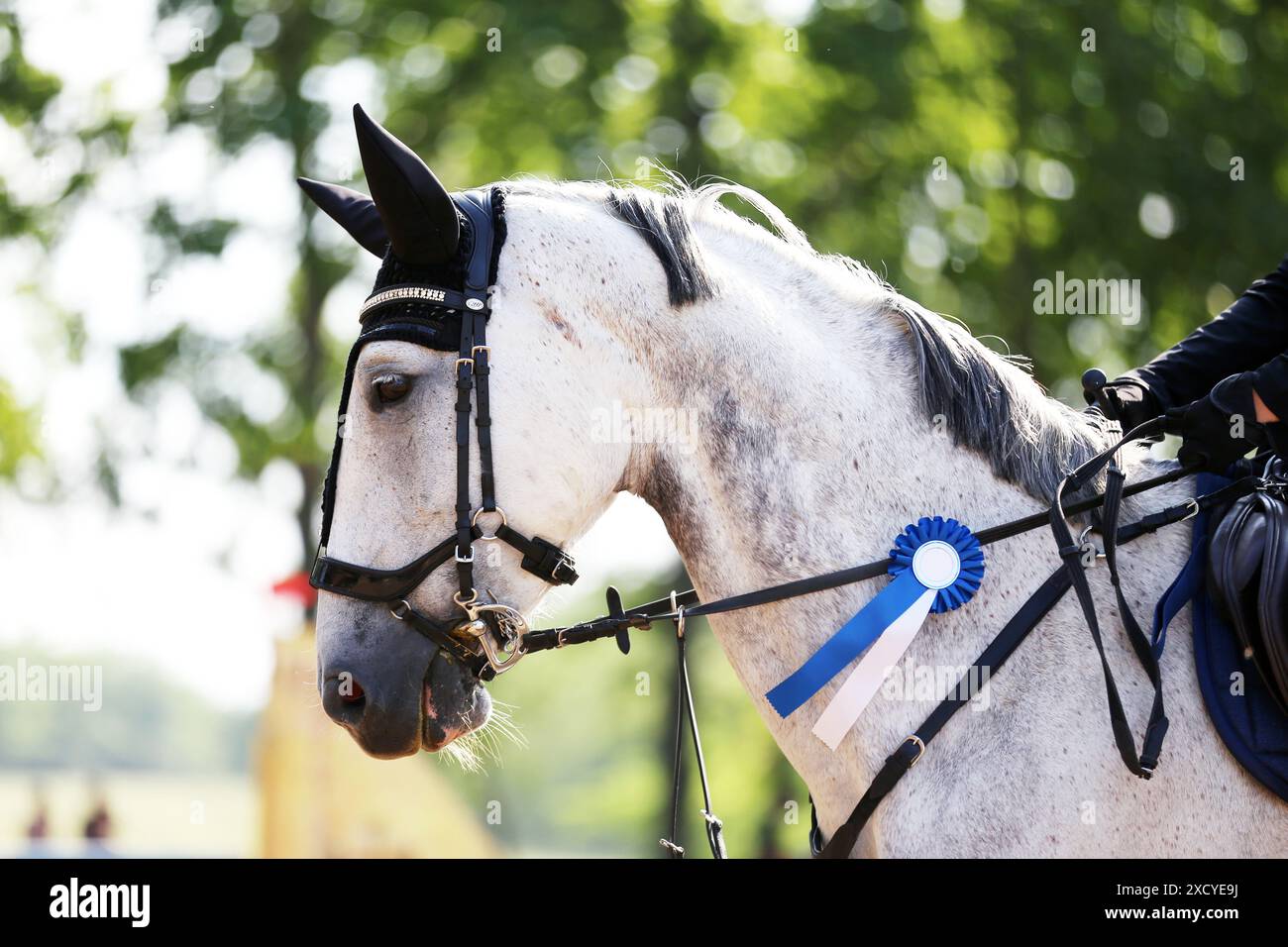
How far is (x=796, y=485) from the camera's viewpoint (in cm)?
314

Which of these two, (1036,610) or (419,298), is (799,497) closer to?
(1036,610)

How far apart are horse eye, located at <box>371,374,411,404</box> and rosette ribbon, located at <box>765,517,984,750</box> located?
3.92 feet

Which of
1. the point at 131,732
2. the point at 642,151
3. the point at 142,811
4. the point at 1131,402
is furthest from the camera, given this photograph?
the point at 131,732

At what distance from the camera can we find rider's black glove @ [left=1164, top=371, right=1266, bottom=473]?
312 cm

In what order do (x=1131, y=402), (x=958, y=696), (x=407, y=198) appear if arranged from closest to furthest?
1. (x=958, y=696)
2. (x=407, y=198)
3. (x=1131, y=402)

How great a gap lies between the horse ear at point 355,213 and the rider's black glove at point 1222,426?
225 cm

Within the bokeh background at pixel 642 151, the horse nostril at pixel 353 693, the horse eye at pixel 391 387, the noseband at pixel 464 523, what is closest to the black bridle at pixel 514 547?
the noseband at pixel 464 523

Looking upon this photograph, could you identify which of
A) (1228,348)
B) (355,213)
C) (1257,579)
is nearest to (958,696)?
(1257,579)

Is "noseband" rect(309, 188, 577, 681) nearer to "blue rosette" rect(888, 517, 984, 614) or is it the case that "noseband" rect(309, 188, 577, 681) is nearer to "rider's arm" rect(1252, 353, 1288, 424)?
"blue rosette" rect(888, 517, 984, 614)

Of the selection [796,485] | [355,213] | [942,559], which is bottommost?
[942,559]

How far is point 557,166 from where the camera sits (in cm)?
1452

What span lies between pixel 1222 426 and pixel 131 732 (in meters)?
87.8

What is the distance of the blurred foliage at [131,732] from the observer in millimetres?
74125
